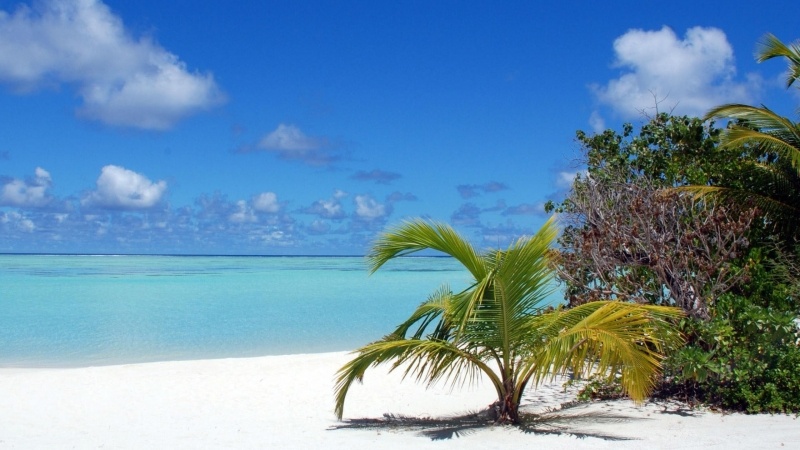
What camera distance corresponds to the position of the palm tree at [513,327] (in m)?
6.61

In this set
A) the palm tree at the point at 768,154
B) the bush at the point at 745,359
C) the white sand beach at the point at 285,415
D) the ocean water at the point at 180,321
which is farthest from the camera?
the ocean water at the point at 180,321

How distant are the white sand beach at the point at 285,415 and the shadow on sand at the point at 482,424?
24 mm

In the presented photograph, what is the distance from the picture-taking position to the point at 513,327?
699 centimetres

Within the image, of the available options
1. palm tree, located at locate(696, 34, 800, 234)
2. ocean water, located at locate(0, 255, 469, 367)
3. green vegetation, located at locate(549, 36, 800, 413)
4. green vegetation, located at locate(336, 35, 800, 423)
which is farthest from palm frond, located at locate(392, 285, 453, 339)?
palm tree, located at locate(696, 34, 800, 234)

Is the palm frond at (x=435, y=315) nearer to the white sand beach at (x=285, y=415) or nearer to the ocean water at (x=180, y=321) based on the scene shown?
the white sand beach at (x=285, y=415)

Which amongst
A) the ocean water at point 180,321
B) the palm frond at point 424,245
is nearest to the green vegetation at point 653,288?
the palm frond at point 424,245

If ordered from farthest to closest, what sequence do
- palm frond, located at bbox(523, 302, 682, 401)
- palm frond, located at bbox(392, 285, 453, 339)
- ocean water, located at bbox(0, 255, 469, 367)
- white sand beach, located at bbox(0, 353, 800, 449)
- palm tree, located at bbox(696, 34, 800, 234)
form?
ocean water, located at bbox(0, 255, 469, 367) < palm tree, located at bbox(696, 34, 800, 234) < palm frond, located at bbox(392, 285, 453, 339) < white sand beach, located at bbox(0, 353, 800, 449) < palm frond, located at bbox(523, 302, 682, 401)

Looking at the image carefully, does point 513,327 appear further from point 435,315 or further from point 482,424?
point 482,424

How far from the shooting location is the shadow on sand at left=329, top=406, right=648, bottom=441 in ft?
22.9

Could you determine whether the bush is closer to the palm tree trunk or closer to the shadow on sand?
the shadow on sand

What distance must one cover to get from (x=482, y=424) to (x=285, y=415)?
8.96 ft

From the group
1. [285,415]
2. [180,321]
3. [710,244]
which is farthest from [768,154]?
[180,321]

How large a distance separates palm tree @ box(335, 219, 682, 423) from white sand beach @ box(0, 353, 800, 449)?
1.81ft

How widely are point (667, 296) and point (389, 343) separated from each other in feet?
13.8
